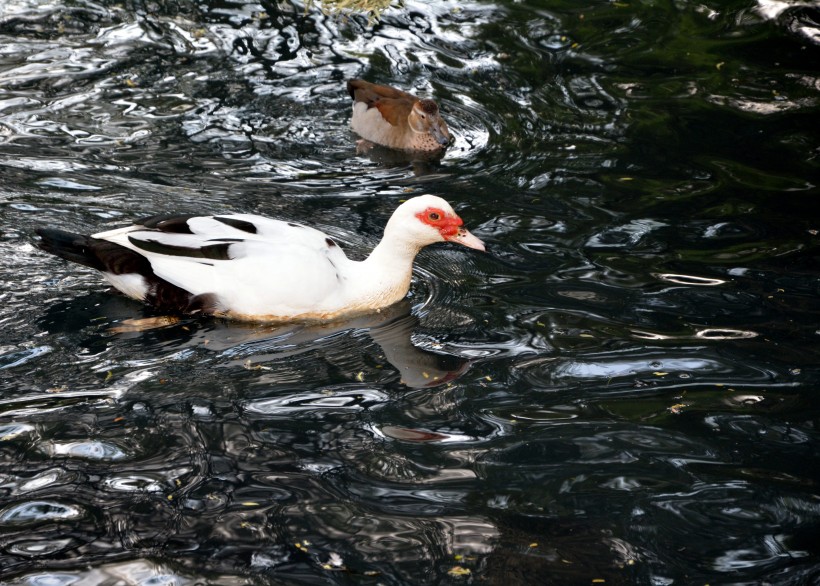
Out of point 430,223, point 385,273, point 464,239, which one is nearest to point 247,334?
point 385,273

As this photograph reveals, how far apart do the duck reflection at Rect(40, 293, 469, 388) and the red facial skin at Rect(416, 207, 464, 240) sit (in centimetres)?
64

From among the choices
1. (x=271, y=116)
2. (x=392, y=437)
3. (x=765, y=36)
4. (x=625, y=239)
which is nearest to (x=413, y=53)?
(x=271, y=116)

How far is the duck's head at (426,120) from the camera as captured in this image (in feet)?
32.8

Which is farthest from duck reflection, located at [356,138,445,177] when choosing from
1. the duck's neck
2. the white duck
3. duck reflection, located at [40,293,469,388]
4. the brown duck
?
duck reflection, located at [40,293,469,388]

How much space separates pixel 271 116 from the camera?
1035 cm

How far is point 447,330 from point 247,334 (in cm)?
131

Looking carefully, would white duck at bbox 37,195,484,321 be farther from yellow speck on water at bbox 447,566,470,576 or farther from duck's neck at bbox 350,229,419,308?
yellow speck on water at bbox 447,566,470,576

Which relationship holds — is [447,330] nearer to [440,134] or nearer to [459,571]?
[459,571]

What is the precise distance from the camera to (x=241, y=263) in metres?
6.70

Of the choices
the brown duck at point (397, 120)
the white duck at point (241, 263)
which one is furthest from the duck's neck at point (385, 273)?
the brown duck at point (397, 120)

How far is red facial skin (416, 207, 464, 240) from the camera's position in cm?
689

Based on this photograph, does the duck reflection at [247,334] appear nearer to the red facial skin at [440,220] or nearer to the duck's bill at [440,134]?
the red facial skin at [440,220]

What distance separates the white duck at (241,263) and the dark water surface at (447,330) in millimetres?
190

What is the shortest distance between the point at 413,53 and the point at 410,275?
5.73 meters
